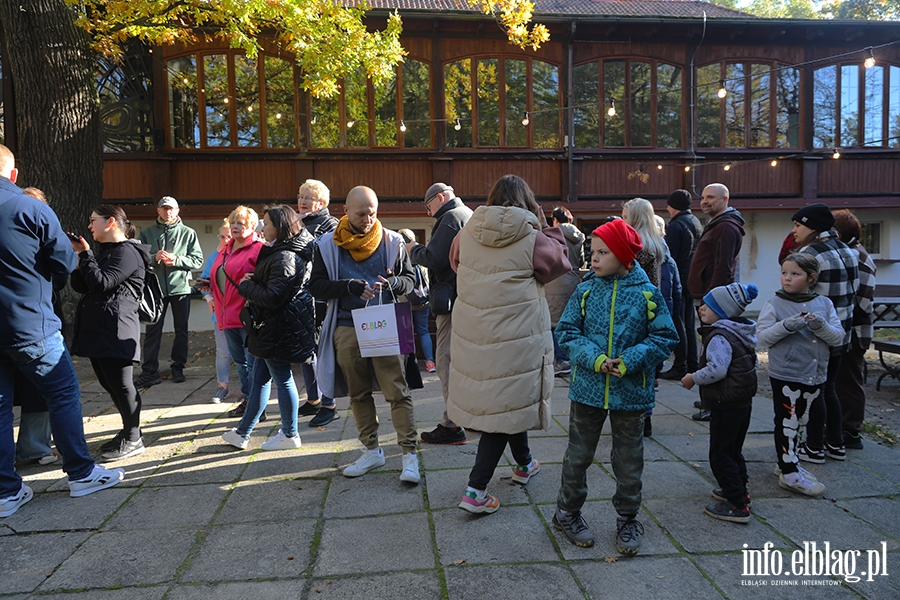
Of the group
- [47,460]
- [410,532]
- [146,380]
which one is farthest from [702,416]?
[146,380]

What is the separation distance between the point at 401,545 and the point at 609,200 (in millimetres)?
11253

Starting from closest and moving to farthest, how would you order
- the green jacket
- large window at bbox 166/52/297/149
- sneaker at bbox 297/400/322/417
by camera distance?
sneaker at bbox 297/400/322/417, the green jacket, large window at bbox 166/52/297/149

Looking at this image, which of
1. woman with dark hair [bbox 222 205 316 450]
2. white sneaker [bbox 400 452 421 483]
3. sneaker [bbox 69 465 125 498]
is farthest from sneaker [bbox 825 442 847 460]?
sneaker [bbox 69 465 125 498]

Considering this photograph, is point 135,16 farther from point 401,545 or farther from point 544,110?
point 401,545

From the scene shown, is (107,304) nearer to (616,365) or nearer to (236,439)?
(236,439)

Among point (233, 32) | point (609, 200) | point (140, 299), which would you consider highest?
point (233, 32)

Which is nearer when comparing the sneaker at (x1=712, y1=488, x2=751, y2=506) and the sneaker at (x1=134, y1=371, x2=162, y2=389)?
the sneaker at (x1=712, y1=488, x2=751, y2=506)

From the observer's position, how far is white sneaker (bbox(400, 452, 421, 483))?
3859 mm

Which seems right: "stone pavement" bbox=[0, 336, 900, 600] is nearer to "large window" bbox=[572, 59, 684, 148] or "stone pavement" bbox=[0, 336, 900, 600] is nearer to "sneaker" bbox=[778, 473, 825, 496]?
"sneaker" bbox=[778, 473, 825, 496]

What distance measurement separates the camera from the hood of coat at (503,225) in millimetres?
3281

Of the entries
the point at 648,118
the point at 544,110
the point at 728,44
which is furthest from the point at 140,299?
the point at 728,44

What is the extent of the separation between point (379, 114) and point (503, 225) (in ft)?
33.3

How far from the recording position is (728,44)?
13.4 metres

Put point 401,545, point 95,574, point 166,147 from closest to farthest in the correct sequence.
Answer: point 95,574
point 401,545
point 166,147
